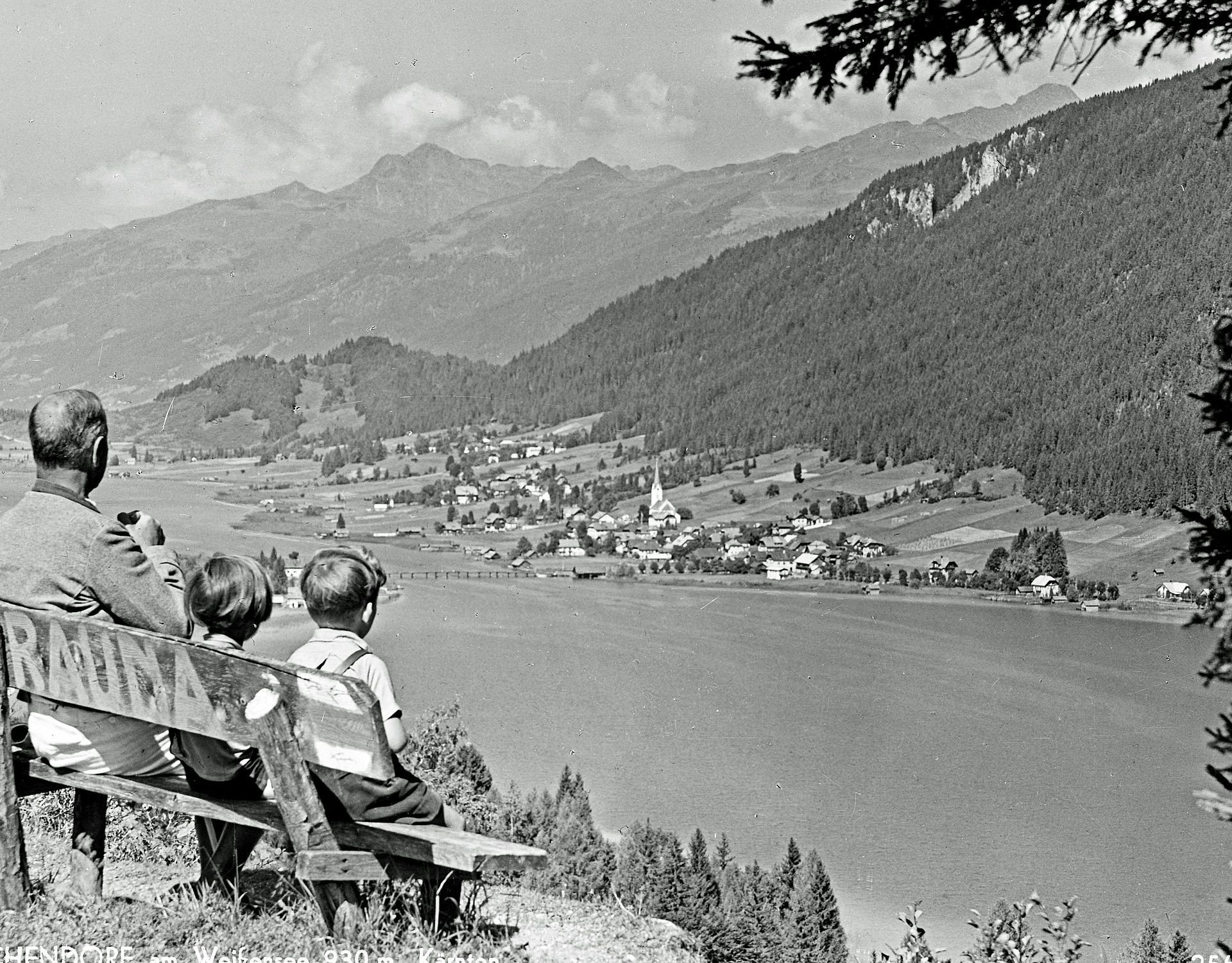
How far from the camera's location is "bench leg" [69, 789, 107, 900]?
3.89 metres

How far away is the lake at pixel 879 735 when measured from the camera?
84.4 feet

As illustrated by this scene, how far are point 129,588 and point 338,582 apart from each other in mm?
611

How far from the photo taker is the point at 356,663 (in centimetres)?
359

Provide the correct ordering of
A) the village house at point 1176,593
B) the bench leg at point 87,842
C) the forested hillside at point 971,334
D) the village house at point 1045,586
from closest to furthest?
the bench leg at point 87,842
the village house at point 1176,593
the village house at point 1045,586
the forested hillside at point 971,334

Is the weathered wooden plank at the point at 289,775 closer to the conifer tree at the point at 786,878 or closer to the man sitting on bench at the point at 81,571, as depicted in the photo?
the man sitting on bench at the point at 81,571

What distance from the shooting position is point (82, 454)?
3703 millimetres

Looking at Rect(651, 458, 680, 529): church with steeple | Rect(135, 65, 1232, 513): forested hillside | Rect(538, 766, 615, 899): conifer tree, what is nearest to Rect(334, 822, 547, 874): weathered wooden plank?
Rect(538, 766, 615, 899): conifer tree

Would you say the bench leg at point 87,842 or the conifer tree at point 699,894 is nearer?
the bench leg at point 87,842

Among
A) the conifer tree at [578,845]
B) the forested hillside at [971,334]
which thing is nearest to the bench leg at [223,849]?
the conifer tree at [578,845]

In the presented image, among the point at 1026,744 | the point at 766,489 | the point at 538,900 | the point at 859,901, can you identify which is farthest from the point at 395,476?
the point at 538,900

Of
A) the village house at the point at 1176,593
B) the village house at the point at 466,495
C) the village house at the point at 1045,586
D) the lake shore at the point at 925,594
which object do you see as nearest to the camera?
the lake shore at the point at 925,594

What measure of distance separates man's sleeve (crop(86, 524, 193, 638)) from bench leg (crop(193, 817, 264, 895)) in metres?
0.90

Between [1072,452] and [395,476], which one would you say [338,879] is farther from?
[395,476]

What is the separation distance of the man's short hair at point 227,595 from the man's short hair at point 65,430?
521 mm
